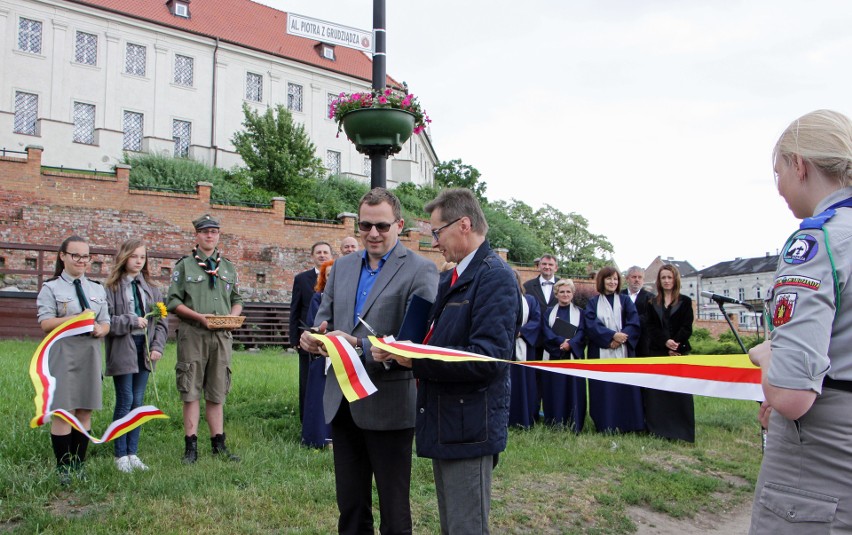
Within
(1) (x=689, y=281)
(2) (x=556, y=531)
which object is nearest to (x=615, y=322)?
(2) (x=556, y=531)

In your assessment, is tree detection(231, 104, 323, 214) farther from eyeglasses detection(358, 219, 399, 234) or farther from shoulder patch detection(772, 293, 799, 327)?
shoulder patch detection(772, 293, 799, 327)

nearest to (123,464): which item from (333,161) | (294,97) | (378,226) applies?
(378,226)

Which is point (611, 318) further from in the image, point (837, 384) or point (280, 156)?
point (280, 156)

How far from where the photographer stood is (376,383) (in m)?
3.77

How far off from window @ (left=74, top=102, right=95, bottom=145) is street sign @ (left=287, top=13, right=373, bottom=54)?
3938 centimetres

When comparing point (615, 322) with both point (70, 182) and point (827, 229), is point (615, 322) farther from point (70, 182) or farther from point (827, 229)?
point (70, 182)

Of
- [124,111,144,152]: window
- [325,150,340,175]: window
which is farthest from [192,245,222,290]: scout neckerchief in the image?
[325,150,340,175]: window

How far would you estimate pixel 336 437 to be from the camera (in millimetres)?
3902

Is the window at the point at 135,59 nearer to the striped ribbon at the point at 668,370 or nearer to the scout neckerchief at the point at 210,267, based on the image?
the scout neckerchief at the point at 210,267

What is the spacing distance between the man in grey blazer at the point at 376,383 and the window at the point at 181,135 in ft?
145

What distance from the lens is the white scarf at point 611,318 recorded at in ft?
30.4

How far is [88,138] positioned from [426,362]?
4441 centimetres

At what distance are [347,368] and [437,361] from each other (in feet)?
Answer: 2.06

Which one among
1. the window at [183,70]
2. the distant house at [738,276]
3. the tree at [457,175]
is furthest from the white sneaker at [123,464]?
the distant house at [738,276]
